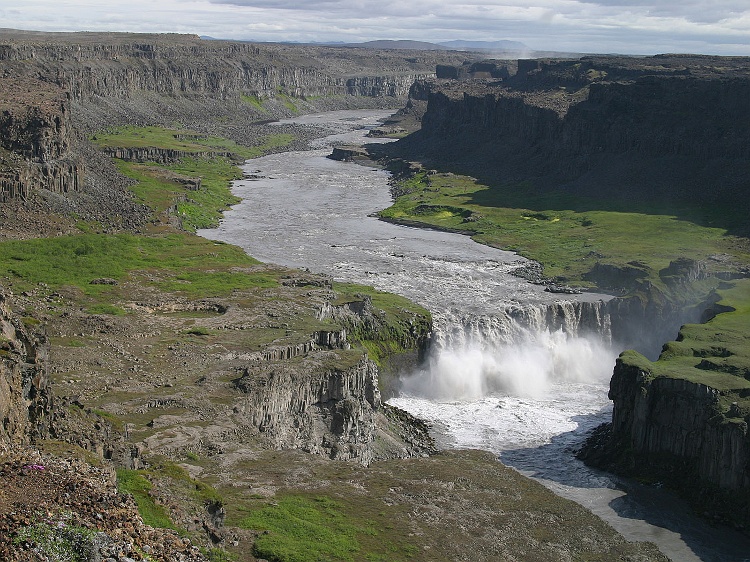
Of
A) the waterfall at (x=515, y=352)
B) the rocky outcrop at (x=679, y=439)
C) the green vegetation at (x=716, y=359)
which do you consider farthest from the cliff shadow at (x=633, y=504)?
the waterfall at (x=515, y=352)

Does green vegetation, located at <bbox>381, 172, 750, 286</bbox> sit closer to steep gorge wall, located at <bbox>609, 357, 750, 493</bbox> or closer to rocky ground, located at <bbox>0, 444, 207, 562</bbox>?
steep gorge wall, located at <bbox>609, 357, 750, 493</bbox>

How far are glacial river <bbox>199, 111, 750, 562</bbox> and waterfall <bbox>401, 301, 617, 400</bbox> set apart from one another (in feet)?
0.37

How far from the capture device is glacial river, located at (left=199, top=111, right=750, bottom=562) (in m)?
61.2

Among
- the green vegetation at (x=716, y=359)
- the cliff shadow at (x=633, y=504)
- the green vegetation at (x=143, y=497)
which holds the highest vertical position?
the green vegetation at (x=143, y=497)

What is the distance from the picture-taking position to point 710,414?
206 feet

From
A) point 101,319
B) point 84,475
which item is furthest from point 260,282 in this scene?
point 84,475

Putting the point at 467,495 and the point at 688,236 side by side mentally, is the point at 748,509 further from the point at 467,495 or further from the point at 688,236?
the point at 688,236

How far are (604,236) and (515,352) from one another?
141 ft

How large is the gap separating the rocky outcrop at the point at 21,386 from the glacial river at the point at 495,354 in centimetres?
3195

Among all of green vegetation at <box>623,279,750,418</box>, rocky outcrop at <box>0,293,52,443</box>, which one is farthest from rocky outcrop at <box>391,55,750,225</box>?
rocky outcrop at <box>0,293,52,443</box>

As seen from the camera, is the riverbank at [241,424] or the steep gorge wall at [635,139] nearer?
the riverbank at [241,424]

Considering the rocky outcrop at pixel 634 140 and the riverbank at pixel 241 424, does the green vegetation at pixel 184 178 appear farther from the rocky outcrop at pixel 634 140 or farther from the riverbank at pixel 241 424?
the riverbank at pixel 241 424

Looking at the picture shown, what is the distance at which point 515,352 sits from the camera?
88.3 meters

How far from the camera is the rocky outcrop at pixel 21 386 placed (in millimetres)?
36031
